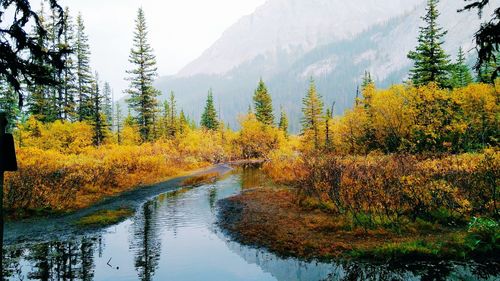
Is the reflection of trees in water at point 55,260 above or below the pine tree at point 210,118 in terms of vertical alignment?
below

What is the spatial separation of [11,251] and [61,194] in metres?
7.19

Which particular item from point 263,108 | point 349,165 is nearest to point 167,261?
point 349,165

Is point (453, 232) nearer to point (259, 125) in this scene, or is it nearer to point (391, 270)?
point (391, 270)

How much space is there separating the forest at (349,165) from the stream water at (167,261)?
2.58ft

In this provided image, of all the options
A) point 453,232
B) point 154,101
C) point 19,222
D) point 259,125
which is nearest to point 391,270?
point 453,232

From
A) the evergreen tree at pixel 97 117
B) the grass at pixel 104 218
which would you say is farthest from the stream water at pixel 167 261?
the evergreen tree at pixel 97 117

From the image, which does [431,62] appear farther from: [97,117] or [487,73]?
[97,117]

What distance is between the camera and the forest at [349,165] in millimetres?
11109

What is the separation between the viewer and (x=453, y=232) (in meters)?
11.1

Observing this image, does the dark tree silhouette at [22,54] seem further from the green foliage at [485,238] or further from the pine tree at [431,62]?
the pine tree at [431,62]

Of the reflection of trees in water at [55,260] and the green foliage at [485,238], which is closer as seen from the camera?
the reflection of trees in water at [55,260]

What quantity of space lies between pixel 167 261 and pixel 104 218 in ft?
19.9

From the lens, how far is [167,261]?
1002 cm

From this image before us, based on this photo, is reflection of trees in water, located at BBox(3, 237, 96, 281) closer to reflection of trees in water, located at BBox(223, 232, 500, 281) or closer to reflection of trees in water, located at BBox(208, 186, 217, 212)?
reflection of trees in water, located at BBox(223, 232, 500, 281)
